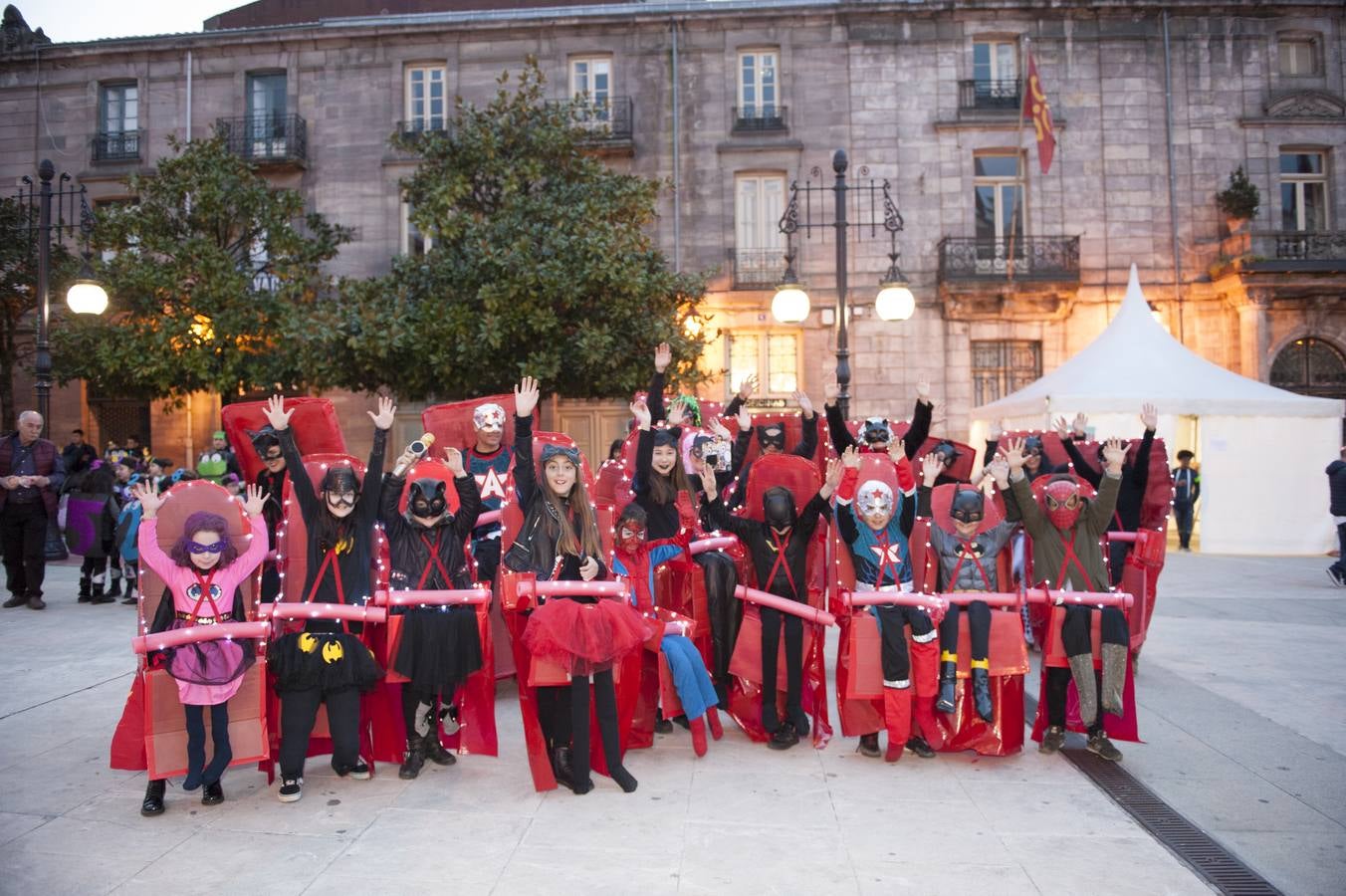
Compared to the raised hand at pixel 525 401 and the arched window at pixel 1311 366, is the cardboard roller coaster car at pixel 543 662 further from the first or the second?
the arched window at pixel 1311 366

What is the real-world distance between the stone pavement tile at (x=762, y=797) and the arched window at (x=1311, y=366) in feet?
69.6

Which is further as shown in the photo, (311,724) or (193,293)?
(193,293)

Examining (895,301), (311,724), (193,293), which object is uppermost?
(193,293)

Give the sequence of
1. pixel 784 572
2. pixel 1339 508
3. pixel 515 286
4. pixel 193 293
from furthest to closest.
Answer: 1. pixel 193 293
2. pixel 515 286
3. pixel 1339 508
4. pixel 784 572

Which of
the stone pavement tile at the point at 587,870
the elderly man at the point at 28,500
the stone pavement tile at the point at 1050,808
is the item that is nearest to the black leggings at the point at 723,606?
the stone pavement tile at the point at 1050,808

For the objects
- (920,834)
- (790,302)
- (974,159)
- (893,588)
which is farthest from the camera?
(974,159)

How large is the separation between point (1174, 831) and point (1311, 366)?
21338 millimetres

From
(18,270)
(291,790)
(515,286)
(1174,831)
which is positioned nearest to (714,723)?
(291,790)

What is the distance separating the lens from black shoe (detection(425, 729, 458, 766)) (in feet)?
18.9

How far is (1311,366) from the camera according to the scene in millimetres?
21922

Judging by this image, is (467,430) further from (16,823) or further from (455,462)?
(16,823)

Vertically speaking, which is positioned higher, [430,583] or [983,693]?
[430,583]

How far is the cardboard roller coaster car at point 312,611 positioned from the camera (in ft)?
17.2

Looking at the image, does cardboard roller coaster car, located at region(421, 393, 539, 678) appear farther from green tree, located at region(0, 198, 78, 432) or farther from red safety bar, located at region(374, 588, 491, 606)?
green tree, located at region(0, 198, 78, 432)
